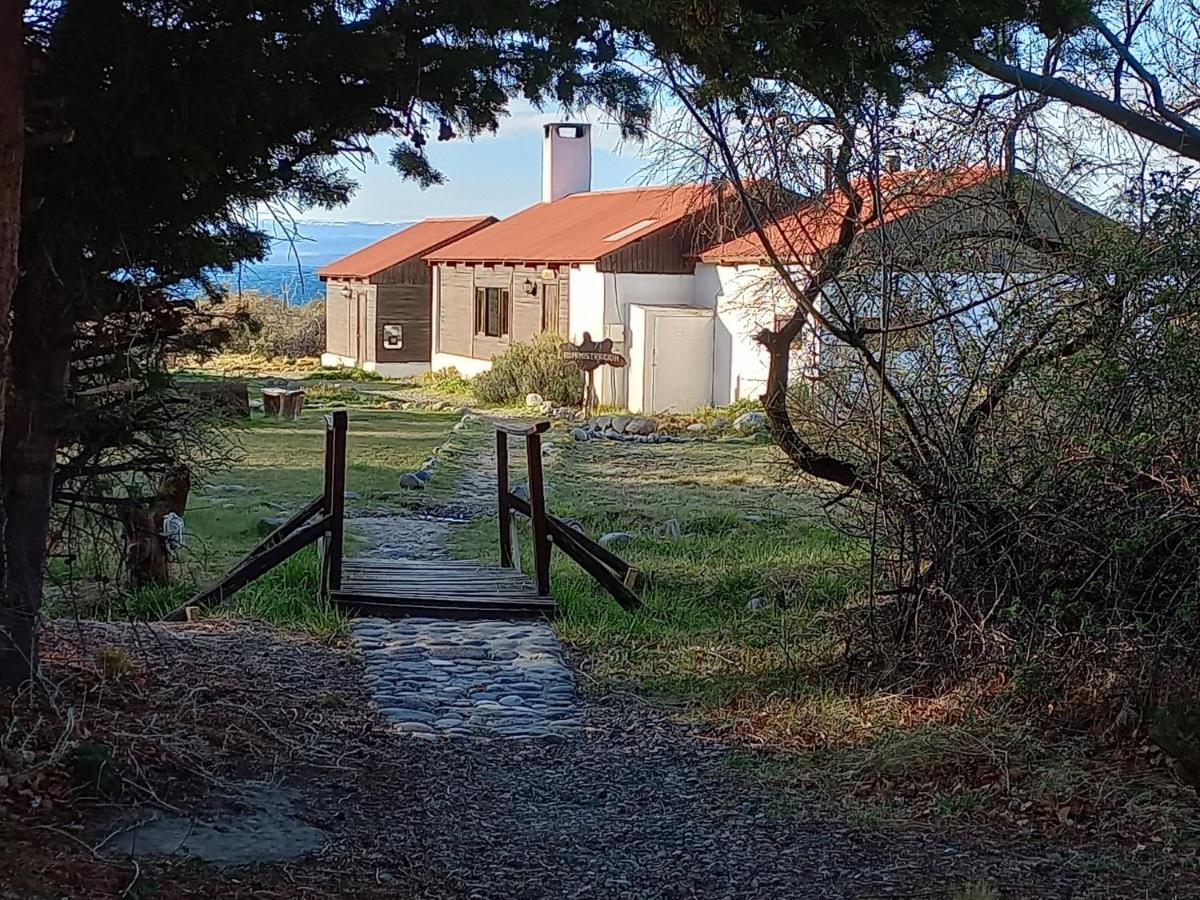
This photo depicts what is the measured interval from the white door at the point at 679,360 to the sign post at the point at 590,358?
855 mm

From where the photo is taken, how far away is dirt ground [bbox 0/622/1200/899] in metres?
4.37

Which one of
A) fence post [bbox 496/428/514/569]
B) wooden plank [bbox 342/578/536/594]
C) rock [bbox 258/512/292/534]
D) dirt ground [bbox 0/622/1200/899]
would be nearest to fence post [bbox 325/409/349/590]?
wooden plank [bbox 342/578/536/594]

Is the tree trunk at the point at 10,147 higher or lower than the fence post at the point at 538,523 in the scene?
higher

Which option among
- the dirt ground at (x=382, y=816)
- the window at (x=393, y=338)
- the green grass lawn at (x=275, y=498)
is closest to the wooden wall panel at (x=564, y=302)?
the green grass lawn at (x=275, y=498)

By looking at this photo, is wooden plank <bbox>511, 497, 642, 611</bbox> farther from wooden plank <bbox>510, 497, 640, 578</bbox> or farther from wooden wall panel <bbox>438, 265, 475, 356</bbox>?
wooden wall panel <bbox>438, 265, 475, 356</bbox>

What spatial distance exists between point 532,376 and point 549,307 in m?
2.31

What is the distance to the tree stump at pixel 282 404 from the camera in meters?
24.8

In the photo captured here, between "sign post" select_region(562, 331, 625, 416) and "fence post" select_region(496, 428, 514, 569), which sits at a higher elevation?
"sign post" select_region(562, 331, 625, 416)

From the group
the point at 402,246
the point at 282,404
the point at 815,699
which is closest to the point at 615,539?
the point at 815,699

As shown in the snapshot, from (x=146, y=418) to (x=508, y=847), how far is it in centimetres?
242

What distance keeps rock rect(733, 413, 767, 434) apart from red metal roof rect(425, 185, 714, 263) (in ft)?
12.2

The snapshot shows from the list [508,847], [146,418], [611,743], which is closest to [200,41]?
[146,418]

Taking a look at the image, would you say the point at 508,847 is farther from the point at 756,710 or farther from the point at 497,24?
the point at 497,24

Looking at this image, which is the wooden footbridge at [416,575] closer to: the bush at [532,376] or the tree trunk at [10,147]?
the tree trunk at [10,147]
